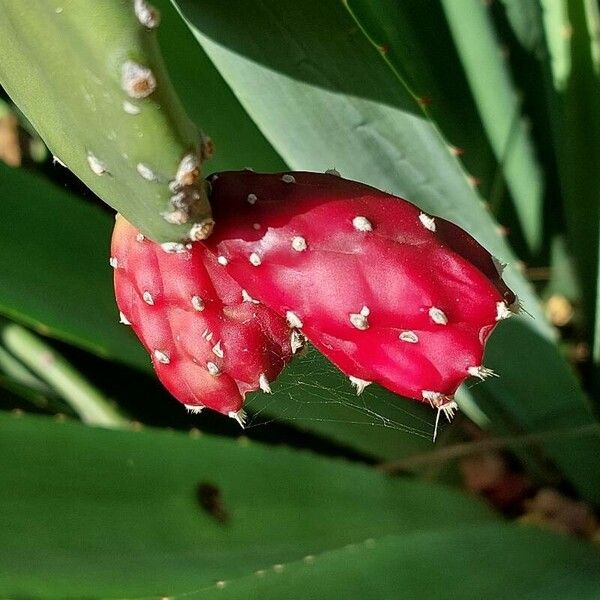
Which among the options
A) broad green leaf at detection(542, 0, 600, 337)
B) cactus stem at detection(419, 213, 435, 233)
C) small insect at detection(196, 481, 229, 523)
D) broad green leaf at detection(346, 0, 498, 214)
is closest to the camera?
cactus stem at detection(419, 213, 435, 233)

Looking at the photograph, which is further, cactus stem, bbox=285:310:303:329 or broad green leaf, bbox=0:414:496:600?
broad green leaf, bbox=0:414:496:600

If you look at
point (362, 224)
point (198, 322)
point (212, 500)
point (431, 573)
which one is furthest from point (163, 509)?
point (362, 224)

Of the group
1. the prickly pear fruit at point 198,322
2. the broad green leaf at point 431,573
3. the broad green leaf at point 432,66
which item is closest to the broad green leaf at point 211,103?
the broad green leaf at point 432,66

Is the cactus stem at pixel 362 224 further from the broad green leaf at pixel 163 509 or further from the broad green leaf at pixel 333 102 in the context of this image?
the broad green leaf at pixel 163 509

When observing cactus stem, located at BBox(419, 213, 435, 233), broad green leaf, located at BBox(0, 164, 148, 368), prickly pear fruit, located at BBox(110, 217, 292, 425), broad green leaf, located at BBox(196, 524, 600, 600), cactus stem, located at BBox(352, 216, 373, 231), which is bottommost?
broad green leaf, located at BBox(196, 524, 600, 600)

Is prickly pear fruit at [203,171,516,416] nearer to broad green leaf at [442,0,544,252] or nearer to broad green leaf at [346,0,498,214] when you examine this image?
broad green leaf at [346,0,498,214]

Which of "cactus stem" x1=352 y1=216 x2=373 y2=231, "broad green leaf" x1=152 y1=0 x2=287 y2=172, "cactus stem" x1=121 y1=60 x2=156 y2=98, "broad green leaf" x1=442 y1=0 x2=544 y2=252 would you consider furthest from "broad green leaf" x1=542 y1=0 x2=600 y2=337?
"cactus stem" x1=121 y1=60 x2=156 y2=98

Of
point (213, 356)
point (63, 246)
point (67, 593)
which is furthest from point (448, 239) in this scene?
point (63, 246)
